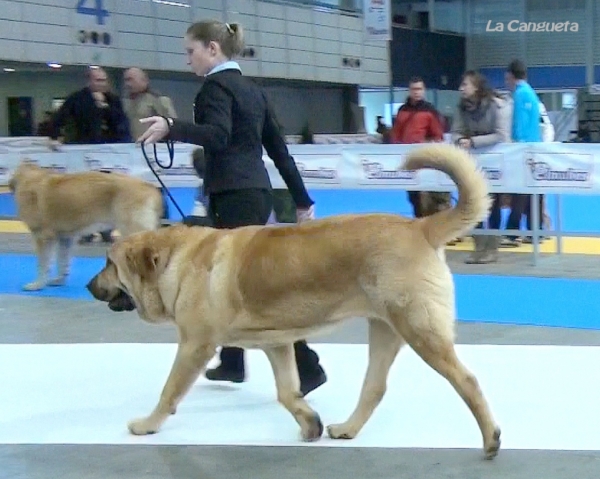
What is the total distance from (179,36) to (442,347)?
862 inches

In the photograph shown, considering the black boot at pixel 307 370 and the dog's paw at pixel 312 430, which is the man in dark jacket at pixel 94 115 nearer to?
the black boot at pixel 307 370

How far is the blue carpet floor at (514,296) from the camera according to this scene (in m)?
6.46

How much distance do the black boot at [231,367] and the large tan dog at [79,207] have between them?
118 inches

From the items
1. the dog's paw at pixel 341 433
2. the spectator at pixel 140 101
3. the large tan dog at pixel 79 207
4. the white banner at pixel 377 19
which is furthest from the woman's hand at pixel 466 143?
the white banner at pixel 377 19

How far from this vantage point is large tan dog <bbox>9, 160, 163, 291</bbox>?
774 centimetres

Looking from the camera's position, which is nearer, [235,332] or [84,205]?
[235,332]

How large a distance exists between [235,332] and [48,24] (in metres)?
18.4

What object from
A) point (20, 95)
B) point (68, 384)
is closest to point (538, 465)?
point (68, 384)

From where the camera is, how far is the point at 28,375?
514 cm

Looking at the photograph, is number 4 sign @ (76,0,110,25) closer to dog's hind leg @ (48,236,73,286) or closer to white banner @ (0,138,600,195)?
white banner @ (0,138,600,195)

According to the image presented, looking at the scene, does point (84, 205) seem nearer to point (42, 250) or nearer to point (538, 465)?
point (42, 250)

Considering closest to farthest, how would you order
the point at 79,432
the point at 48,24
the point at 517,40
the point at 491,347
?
the point at 79,432 → the point at 491,347 → the point at 48,24 → the point at 517,40

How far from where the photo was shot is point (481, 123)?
882 centimetres

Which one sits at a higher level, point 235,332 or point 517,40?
point 517,40
